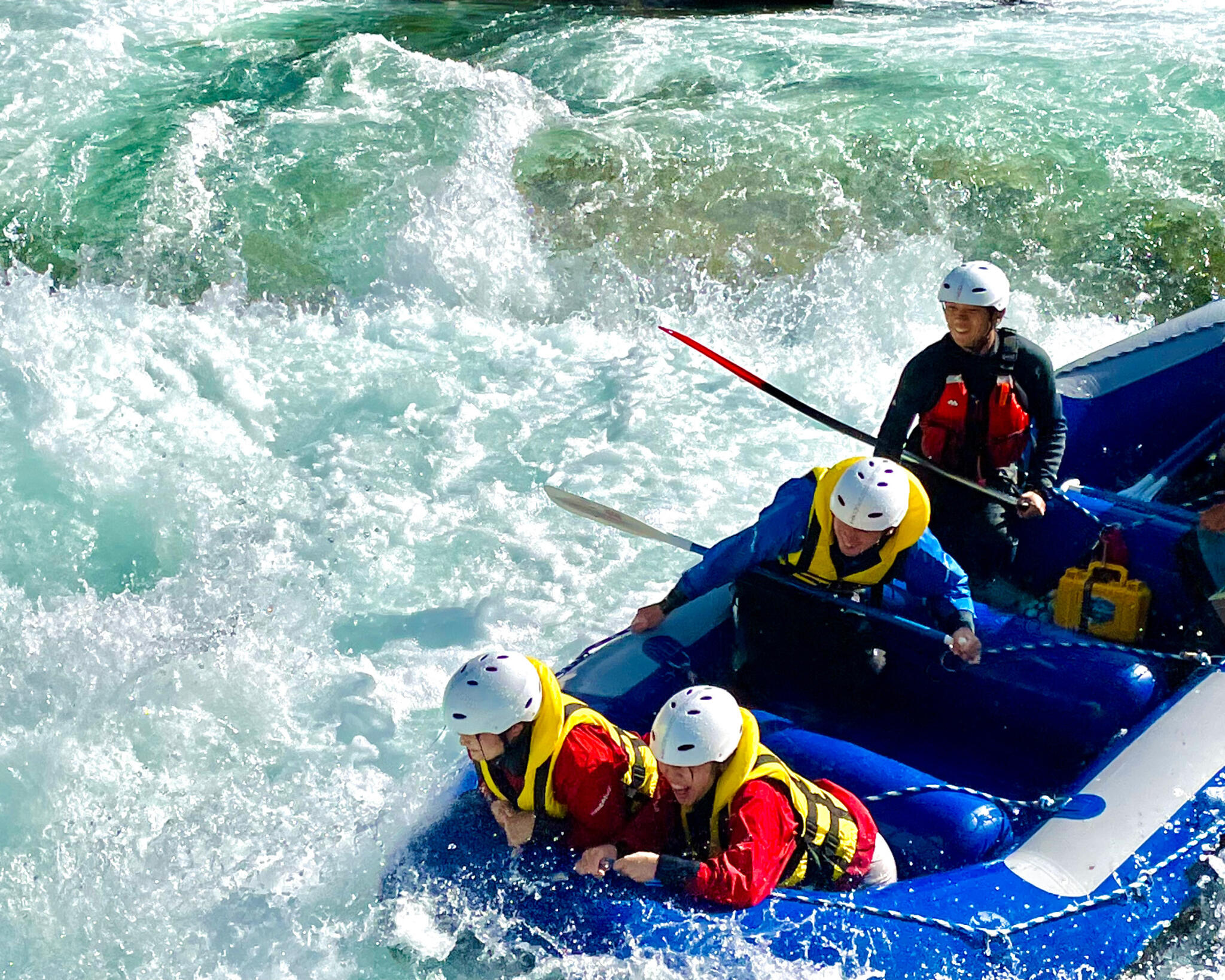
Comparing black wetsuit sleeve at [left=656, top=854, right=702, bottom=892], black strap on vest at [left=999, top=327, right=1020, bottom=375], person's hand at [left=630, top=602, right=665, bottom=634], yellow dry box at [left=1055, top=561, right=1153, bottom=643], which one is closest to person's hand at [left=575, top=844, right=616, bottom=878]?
black wetsuit sleeve at [left=656, top=854, right=702, bottom=892]

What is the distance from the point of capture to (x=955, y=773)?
4.18 m

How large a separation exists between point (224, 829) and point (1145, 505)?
3265 millimetres

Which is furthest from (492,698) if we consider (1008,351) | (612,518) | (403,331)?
(403,331)

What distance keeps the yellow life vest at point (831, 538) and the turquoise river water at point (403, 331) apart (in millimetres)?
1298

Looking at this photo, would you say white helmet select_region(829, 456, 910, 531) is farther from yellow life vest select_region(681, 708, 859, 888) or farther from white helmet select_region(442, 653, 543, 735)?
white helmet select_region(442, 653, 543, 735)

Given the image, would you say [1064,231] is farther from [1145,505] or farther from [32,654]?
[32,654]

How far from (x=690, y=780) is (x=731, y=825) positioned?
0.15 m

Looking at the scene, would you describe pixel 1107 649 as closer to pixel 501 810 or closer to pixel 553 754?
pixel 553 754

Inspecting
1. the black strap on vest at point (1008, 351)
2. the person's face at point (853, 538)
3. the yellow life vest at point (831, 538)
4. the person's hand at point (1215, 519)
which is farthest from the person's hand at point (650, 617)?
the person's hand at point (1215, 519)

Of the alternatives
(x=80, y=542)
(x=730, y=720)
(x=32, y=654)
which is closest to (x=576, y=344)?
(x=80, y=542)

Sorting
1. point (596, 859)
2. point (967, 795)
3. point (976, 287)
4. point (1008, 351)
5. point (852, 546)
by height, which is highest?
point (976, 287)

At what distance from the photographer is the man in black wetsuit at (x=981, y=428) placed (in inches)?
190

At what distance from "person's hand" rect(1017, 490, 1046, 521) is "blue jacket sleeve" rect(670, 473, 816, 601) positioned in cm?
87

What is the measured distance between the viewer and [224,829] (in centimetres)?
464
